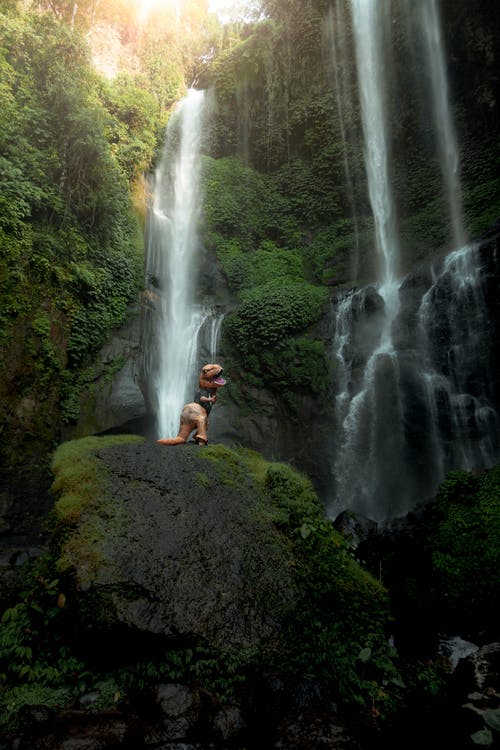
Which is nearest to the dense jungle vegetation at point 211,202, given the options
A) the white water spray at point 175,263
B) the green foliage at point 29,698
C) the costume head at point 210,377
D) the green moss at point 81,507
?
the green foliage at point 29,698

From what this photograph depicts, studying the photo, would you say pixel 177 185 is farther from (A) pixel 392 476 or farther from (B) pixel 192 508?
(B) pixel 192 508

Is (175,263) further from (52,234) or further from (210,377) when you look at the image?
(210,377)

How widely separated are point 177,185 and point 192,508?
654 inches

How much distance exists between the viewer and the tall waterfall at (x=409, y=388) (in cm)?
1003

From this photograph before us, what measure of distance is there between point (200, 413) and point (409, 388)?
7.22m

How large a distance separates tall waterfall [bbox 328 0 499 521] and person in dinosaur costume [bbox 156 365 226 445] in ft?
21.7

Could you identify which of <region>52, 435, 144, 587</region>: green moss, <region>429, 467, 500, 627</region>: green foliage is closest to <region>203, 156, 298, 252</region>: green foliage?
<region>429, 467, 500, 627</region>: green foliage

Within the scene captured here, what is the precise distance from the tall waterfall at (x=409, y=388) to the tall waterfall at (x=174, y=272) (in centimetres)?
495

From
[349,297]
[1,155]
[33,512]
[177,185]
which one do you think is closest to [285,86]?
→ [177,185]

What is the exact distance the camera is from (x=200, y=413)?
5.69 meters

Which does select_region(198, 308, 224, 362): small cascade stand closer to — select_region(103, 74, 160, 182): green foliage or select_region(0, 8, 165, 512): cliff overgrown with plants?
select_region(0, 8, 165, 512): cliff overgrown with plants

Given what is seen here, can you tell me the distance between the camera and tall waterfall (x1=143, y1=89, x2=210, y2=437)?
41.3 feet

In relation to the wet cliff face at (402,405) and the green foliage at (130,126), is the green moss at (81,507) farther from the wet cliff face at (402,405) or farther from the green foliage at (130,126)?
the green foliage at (130,126)

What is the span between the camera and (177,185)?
675 inches
